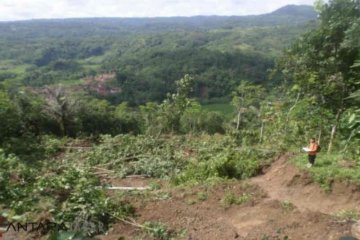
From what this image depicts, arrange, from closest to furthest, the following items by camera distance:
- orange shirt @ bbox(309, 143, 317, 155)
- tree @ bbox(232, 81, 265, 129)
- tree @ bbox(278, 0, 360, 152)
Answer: orange shirt @ bbox(309, 143, 317, 155), tree @ bbox(278, 0, 360, 152), tree @ bbox(232, 81, 265, 129)

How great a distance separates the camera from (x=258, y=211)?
765cm

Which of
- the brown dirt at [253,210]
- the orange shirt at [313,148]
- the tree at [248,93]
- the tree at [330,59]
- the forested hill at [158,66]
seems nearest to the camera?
the brown dirt at [253,210]

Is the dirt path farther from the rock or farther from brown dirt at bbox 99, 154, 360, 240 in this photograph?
the rock

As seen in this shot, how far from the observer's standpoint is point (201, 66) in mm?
95812

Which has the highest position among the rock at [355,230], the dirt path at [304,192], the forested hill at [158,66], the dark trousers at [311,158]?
the rock at [355,230]

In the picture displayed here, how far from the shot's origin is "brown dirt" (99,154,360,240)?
6.68 m

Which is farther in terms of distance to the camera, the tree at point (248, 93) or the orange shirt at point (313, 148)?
the tree at point (248, 93)

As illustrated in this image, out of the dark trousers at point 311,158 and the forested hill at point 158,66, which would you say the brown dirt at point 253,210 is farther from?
the forested hill at point 158,66

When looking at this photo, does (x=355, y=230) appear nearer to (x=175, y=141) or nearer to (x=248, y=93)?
(x=175, y=141)

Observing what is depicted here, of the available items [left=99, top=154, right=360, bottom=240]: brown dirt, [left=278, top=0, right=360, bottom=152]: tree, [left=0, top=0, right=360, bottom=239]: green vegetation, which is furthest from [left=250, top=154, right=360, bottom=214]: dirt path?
[left=278, top=0, right=360, bottom=152]: tree

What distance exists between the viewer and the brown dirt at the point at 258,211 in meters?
6.68

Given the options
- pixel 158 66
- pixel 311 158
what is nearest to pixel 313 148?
pixel 311 158

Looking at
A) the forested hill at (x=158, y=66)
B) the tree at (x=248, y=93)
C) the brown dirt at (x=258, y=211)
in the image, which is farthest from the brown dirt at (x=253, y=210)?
the forested hill at (x=158, y=66)

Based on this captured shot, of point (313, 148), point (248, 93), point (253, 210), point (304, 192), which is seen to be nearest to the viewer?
point (253, 210)
